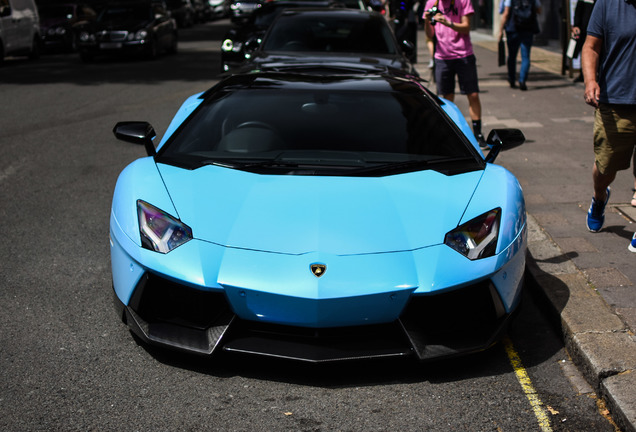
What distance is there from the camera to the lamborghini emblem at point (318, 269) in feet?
11.5

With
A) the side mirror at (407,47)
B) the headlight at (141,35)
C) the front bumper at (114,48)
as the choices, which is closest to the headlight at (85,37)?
the front bumper at (114,48)

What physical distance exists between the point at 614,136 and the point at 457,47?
3.72m

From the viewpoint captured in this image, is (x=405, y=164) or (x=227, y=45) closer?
(x=405, y=164)

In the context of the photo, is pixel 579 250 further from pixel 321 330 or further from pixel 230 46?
pixel 230 46

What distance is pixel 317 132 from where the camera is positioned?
4.64 m

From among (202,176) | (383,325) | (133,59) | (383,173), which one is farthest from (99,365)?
(133,59)

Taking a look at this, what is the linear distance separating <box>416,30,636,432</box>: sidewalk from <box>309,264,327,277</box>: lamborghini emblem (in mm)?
1274

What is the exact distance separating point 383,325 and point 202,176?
128 cm

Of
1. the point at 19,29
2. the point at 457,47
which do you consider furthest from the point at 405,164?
the point at 19,29

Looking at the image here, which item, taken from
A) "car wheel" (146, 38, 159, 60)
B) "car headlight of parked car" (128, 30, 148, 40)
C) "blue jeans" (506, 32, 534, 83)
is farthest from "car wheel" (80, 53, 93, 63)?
"blue jeans" (506, 32, 534, 83)

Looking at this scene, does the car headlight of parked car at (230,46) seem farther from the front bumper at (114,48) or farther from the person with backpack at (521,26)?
the front bumper at (114,48)

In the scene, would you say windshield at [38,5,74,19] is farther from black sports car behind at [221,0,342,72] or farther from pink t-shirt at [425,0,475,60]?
pink t-shirt at [425,0,475,60]

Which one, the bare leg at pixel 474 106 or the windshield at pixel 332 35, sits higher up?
the windshield at pixel 332 35

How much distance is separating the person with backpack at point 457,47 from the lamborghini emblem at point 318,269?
5.60 metres
